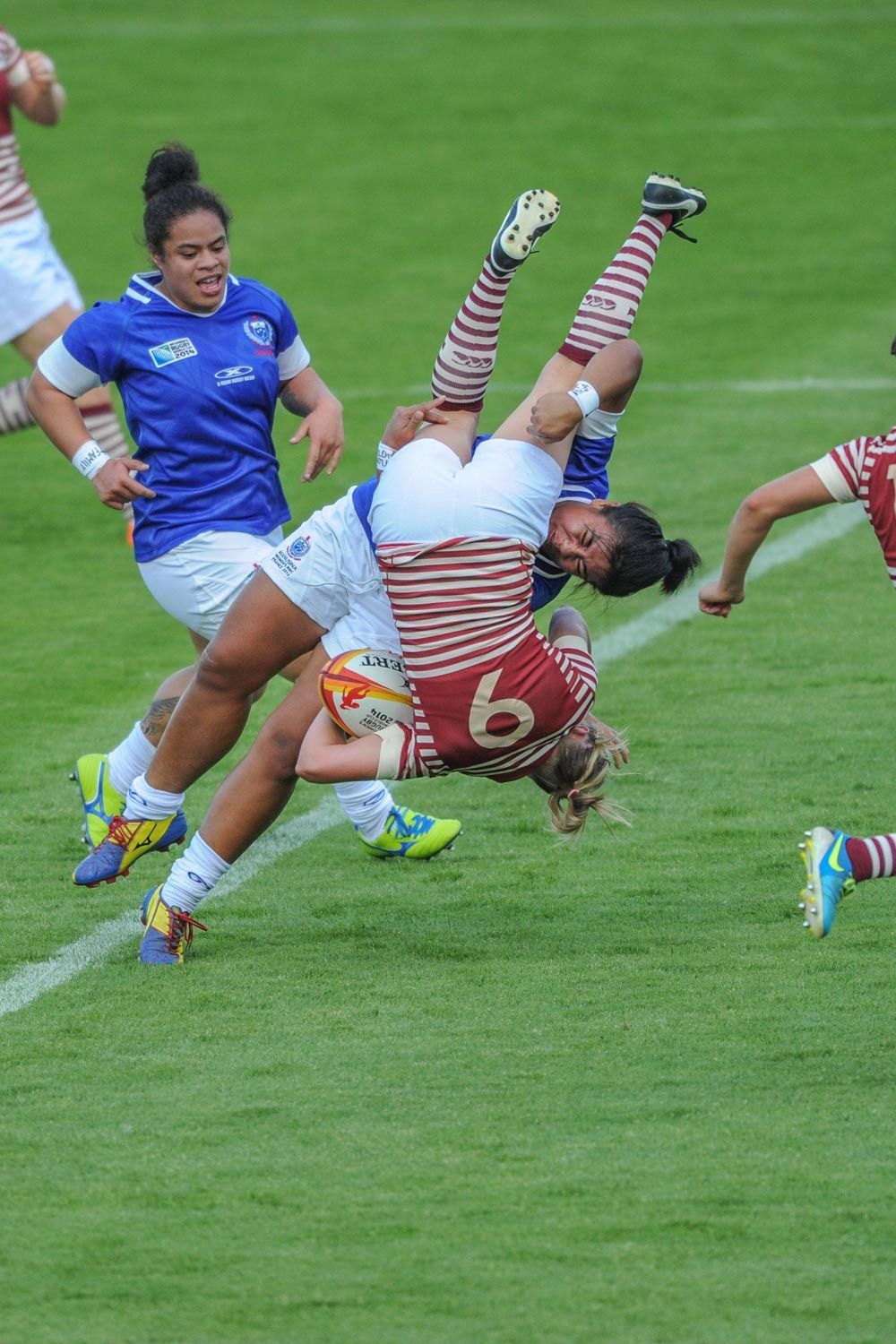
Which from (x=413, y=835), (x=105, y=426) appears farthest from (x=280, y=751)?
(x=105, y=426)

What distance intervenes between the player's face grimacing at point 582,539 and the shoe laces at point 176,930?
51.2 inches

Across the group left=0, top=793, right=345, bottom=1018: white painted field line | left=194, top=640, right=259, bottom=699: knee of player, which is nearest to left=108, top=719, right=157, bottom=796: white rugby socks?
left=0, top=793, right=345, bottom=1018: white painted field line

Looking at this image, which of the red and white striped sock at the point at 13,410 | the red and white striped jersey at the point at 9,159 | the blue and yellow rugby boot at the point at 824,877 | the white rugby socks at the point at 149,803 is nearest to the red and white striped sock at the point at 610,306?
the blue and yellow rugby boot at the point at 824,877

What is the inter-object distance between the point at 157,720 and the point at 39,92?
4858mm

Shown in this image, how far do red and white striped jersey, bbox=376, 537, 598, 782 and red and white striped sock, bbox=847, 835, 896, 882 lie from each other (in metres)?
0.85

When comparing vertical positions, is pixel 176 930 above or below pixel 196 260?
below

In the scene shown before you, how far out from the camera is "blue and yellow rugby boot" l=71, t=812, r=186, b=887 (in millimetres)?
5688

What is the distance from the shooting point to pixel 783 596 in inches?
366

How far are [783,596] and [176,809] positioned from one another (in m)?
4.26

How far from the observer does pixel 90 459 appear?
5.85 metres

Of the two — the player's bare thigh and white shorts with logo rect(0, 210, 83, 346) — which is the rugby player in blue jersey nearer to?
the player's bare thigh

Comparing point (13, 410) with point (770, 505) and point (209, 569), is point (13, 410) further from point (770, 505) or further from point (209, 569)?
point (770, 505)

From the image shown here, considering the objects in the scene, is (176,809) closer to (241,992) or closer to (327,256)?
(241,992)

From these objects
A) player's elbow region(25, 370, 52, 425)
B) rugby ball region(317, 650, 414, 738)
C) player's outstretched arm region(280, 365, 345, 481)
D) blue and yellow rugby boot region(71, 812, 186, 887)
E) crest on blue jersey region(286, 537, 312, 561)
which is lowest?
blue and yellow rugby boot region(71, 812, 186, 887)
